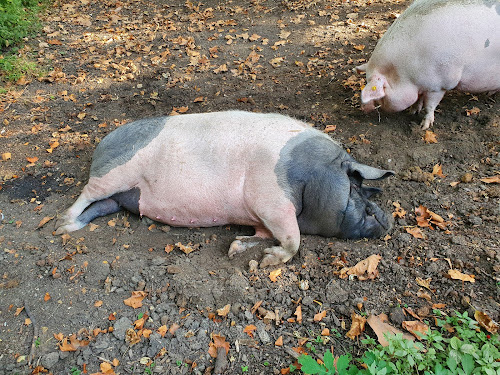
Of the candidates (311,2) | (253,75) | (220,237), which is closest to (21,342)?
(220,237)

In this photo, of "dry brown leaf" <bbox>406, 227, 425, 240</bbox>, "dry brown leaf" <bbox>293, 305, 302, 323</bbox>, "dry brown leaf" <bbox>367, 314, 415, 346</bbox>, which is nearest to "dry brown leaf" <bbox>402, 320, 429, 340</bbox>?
"dry brown leaf" <bbox>367, 314, 415, 346</bbox>

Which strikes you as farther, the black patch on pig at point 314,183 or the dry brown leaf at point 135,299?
the black patch on pig at point 314,183

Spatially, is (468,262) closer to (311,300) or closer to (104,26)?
(311,300)

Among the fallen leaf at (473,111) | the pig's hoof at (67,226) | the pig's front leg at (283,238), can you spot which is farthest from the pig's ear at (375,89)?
the pig's hoof at (67,226)

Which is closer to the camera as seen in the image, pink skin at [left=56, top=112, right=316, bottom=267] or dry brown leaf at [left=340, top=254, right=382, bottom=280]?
dry brown leaf at [left=340, top=254, right=382, bottom=280]

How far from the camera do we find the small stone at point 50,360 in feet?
8.48

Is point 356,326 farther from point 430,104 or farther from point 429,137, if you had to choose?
point 430,104

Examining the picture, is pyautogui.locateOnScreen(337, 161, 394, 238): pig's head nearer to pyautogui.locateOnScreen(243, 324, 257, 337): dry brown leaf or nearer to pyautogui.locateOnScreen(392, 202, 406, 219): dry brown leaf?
pyautogui.locateOnScreen(392, 202, 406, 219): dry brown leaf

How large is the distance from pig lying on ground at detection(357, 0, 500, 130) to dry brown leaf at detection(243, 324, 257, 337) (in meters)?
3.11

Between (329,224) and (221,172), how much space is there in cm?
105

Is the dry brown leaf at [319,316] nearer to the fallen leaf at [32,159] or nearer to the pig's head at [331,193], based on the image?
the pig's head at [331,193]

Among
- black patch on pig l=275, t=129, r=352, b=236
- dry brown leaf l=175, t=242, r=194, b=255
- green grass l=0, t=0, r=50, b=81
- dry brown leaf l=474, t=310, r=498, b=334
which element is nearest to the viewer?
dry brown leaf l=474, t=310, r=498, b=334

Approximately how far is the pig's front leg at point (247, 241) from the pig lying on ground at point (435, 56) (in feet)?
7.18

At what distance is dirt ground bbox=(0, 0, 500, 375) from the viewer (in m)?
2.73
